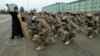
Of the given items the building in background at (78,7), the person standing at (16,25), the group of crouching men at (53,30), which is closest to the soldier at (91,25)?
the group of crouching men at (53,30)

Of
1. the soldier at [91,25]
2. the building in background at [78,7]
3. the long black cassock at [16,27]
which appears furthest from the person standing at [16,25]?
the building in background at [78,7]

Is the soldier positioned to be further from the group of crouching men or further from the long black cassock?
the long black cassock

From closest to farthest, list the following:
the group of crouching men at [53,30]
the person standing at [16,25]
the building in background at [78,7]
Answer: the group of crouching men at [53,30] < the person standing at [16,25] < the building in background at [78,7]

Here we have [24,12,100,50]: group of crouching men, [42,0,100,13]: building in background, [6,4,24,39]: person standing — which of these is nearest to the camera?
[24,12,100,50]: group of crouching men

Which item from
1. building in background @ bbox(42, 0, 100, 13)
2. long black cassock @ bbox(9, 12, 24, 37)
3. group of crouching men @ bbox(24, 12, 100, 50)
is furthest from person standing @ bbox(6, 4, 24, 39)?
building in background @ bbox(42, 0, 100, 13)

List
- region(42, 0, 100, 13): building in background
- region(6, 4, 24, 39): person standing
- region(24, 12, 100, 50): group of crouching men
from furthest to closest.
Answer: region(42, 0, 100, 13): building in background < region(6, 4, 24, 39): person standing < region(24, 12, 100, 50): group of crouching men

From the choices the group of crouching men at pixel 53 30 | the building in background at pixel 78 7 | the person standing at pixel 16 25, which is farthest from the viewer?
the building in background at pixel 78 7

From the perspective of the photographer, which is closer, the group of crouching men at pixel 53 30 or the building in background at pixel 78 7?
the group of crouching men at pixel 53 30

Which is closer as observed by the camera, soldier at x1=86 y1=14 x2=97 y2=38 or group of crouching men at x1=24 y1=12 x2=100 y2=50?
group of crouching men at x1=24 y1=12 x2=100 y2=50

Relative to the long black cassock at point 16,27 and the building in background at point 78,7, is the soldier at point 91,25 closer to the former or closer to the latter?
the long black cassock at point 16,27

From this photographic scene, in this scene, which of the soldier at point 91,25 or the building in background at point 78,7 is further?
the building in background at point 78,7

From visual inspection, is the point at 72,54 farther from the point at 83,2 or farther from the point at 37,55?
the point at 83,2

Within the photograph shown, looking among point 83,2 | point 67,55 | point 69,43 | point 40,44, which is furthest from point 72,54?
point 83,2

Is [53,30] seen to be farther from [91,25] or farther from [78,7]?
[78,7]
